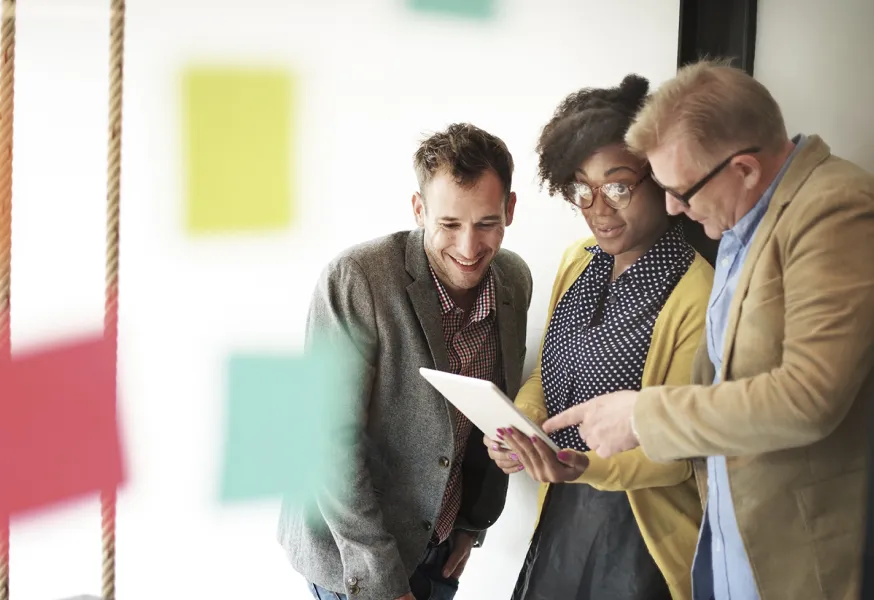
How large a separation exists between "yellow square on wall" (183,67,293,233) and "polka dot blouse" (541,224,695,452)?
30.9 inches

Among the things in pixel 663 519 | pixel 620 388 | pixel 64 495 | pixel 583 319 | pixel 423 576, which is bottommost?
pixel 423 576

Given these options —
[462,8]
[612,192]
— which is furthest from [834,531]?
[462,8]

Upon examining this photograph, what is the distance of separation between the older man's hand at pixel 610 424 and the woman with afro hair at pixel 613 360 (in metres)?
0.12

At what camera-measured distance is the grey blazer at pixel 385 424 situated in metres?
1.79

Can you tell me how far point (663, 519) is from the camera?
5.18ft

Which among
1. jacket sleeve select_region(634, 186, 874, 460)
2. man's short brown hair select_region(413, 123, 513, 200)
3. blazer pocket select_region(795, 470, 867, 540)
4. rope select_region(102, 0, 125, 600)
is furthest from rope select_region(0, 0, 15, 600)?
blazer pocket select_region(795, 470, 867, 540)

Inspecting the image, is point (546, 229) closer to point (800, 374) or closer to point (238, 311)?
point (238, 311)

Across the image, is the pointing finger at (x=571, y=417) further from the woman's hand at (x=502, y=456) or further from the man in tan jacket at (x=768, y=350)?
the woman's hand at (x=502, y=456)

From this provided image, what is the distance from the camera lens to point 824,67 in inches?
67.9

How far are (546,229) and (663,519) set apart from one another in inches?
31.8

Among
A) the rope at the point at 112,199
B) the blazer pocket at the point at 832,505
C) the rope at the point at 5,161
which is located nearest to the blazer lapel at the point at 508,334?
the blazer pocket at the point at 832,505

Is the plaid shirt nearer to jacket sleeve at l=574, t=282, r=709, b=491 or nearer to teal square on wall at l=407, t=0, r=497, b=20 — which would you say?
jacket sleeve at l=574, t=282, r=709, b=491

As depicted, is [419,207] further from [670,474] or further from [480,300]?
[670,474]

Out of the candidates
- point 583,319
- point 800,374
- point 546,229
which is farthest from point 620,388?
point 546,229
